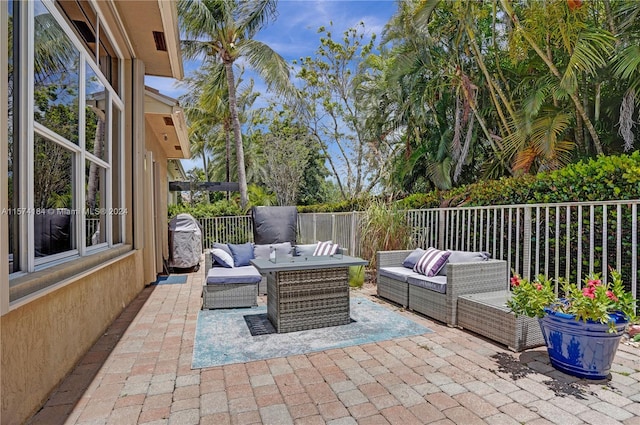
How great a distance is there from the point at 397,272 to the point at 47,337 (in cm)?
390

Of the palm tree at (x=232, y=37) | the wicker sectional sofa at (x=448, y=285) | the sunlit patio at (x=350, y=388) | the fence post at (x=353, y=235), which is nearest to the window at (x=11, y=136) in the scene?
the sunlit patio at (x=350, y=388)

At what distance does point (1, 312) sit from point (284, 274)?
243 centimetres

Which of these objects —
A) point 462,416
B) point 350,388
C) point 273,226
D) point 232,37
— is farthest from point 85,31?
point 232,37

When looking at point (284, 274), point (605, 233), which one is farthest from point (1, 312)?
point (605, 233)

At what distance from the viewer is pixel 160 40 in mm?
5418

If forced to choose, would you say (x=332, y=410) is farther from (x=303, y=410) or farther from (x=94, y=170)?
(x=94, y=170)

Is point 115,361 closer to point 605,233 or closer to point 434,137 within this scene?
point 605,233

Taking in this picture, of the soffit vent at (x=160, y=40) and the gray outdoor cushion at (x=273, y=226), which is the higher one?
the soffit vent at (x=160, y=40)

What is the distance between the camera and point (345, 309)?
4.18 meters

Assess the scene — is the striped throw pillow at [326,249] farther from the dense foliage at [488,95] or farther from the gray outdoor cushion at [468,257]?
the dense foliage at [488,95]

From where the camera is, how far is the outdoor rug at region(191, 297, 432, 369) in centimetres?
332

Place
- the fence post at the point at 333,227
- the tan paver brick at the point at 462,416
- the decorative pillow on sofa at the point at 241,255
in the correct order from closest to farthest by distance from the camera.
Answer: the tan paver brick at the point at 462,416
the decorative pillow on sofa at the point at 241,255
the fence post at the point at 333,227

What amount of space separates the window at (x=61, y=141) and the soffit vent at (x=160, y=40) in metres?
0.67

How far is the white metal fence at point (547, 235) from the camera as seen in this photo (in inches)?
141
